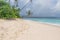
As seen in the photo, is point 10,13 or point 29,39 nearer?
point 29,39

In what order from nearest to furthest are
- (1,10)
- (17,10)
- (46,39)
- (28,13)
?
(46,39), (1,10), (17,10), (28,13)

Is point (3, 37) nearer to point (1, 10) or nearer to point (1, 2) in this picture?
point (1, 10)

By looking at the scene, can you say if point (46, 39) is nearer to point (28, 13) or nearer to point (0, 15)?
point (0, 15)

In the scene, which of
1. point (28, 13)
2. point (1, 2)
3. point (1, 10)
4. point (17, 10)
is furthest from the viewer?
point (28, 13)

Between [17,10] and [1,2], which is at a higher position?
[1,2]

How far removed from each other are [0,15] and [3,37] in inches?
401

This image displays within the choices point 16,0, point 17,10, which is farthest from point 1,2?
point 16,0

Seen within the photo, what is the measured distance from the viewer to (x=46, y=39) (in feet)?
23.7

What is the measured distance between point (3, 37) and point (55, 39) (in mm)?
2054

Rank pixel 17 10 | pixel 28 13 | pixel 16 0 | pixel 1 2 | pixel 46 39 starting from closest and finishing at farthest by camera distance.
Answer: pixel 46 39 < pixel 1 2 < pixel 17 10 < pixel 16 0 < pixel 28 13

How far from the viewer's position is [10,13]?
708 inches

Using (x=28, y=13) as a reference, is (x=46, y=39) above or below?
above

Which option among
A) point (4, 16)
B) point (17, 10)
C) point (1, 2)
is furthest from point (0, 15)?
point (17, 10)

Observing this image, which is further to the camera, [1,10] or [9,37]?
[1,10]
